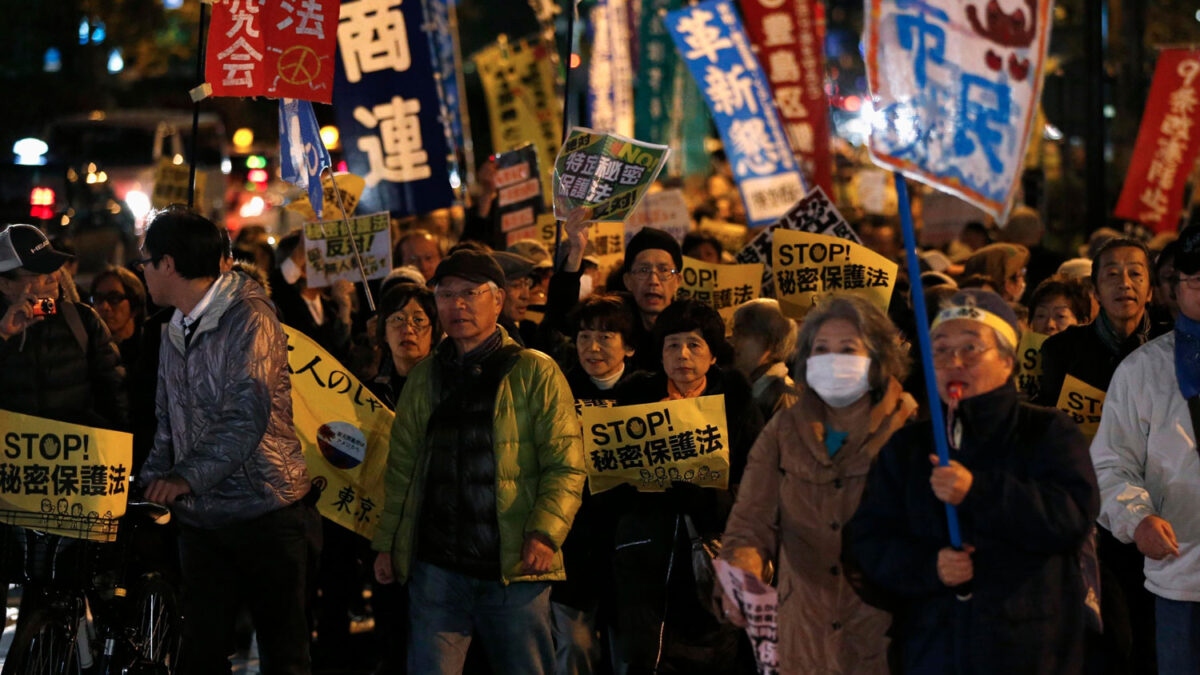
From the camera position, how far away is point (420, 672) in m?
5.75

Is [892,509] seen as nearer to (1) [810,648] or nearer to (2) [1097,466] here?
(1) [810,648]

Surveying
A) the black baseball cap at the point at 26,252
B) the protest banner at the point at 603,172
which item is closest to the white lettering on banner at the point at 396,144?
the protest banner at the point at 603,172

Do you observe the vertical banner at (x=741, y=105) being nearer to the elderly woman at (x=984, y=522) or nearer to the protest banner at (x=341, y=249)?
the protest banner at (x=341, y=249)

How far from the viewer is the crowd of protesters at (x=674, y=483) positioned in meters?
4.39

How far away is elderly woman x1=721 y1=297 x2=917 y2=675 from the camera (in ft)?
15.6

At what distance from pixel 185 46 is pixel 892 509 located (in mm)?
28292

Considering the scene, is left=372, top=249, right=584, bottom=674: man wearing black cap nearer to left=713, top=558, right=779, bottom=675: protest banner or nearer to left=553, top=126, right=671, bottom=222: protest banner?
left=713, top=558, right=779, bottom=675: protest banner

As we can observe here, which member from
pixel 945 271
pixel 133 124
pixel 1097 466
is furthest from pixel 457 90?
pixel 1097 466

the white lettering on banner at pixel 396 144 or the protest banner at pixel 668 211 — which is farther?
the protest banner at pixel 668 211

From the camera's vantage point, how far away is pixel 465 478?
18.8ft

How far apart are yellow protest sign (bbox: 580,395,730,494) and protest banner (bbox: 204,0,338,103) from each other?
2.59 m

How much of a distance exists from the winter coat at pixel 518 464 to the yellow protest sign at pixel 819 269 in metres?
2.90

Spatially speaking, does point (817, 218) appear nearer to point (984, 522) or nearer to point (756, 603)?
point (756, 603)

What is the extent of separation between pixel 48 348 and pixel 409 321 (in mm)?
1638
